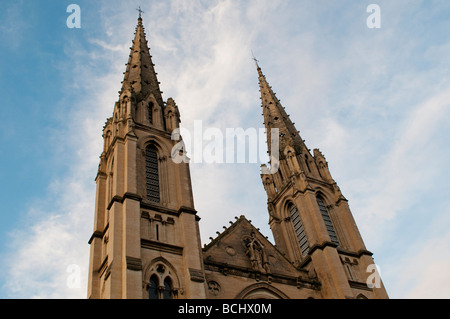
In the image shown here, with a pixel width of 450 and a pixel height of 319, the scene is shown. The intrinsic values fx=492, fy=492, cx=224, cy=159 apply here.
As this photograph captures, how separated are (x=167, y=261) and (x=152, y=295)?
1.95 meters

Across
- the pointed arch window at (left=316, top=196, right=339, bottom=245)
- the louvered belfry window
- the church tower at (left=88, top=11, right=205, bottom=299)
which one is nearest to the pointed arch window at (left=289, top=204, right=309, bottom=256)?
the pointed arch window at (left=316, top=196, right=339, bottom=245)

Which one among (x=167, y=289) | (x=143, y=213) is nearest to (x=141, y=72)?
(x=143, y=213)

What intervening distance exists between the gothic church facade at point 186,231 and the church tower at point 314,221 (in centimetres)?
7

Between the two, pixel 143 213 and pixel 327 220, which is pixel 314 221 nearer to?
pixel 327 220

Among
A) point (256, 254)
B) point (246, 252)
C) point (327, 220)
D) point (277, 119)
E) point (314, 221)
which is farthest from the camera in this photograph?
point (277, 119)

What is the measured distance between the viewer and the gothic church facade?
22.5 meters

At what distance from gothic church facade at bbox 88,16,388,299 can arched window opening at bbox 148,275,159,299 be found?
5cm

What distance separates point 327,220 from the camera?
32812mm

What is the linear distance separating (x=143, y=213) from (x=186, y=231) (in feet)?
7.64

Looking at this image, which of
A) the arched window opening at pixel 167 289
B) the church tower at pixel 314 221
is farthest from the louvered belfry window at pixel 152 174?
the church tower at pixel 314 221

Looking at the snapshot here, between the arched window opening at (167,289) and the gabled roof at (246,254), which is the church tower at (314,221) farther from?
the arched window opening at (167,289)

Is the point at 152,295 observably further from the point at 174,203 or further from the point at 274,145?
the point at 274,145
